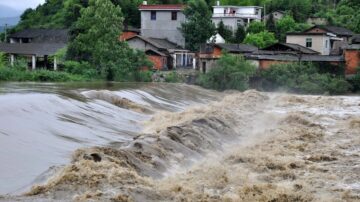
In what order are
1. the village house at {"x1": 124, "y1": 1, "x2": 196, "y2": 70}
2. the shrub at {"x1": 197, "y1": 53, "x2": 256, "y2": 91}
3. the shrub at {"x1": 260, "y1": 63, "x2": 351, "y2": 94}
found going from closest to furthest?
the shrub at {"x1": 197, "y1": 53, "x2": 256, "y2": 91} → the shrub at {"x1": 260, "y1": 63, "x2": 351, "y2": 94} → the village house at {"x1": 124, "y1": 1, "x2": 196, "y2": 70}

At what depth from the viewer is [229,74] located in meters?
39.3

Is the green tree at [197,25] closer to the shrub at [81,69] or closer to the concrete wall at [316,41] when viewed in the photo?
the concrete wall at [316,41]

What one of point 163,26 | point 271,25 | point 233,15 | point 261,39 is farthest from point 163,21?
point 271,25

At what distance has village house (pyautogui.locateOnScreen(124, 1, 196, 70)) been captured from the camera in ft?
163

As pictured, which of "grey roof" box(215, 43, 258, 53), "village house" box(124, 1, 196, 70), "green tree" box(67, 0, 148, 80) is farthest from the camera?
"village house" box(124, 1, 196, 70)

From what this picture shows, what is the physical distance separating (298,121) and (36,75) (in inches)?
727

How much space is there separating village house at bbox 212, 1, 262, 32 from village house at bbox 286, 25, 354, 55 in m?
11.4

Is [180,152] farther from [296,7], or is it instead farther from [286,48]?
[296,7]

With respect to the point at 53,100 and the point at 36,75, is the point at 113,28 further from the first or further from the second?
the point at 53,100

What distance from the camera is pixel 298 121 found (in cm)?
2364

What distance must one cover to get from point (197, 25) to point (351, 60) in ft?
50.1

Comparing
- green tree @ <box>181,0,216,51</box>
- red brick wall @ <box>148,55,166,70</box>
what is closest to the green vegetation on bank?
red brick wall @ <box>148,55,166,70</box>

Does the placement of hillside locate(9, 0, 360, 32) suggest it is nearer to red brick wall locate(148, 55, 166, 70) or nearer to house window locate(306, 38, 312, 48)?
house window locate(306, 38, 312, 48)

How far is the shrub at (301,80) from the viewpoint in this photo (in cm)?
3975
